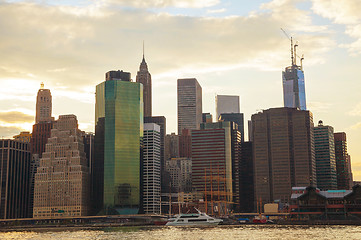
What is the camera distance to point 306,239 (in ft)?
509

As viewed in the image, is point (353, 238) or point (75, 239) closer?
point (353, 238)

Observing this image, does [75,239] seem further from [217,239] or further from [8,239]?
[217,239]

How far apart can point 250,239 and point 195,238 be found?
18.1 m

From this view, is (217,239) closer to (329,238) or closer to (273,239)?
(273,239)

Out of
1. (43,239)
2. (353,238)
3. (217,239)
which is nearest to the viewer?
(353,238)

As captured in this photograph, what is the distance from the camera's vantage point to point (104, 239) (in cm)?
17738

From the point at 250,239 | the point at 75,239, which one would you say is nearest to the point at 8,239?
the point at 75,239

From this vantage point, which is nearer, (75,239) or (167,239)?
(167,239)

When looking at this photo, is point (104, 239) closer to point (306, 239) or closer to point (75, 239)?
point (75, 239)

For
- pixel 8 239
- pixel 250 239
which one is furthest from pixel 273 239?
pixel 8 239

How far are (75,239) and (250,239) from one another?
209 feet

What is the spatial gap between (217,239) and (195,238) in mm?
8026

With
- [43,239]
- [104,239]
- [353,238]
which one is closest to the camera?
[353,238]

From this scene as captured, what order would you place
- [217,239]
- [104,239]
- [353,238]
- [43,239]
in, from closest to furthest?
[353,238] → [217,239] → [104,239] → [43,239]
